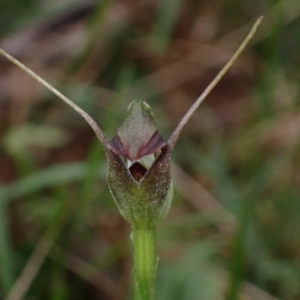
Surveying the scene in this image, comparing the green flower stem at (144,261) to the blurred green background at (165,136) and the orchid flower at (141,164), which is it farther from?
the blurred green background at (165,136)

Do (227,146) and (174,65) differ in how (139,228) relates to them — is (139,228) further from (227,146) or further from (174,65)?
(174,65)

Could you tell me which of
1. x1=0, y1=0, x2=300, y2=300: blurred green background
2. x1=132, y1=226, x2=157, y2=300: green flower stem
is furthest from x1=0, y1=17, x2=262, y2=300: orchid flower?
x1=0, y1=0, x2=300, y2=300: blurred green background

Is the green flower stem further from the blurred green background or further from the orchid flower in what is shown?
the blurred green background

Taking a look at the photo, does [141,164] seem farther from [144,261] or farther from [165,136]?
[165,136]

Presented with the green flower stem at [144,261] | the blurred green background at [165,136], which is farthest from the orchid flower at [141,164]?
the blurred green background at [165,136]

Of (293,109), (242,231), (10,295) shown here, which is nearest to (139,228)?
(242,231)

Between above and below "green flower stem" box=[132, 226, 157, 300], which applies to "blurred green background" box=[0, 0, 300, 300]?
above
